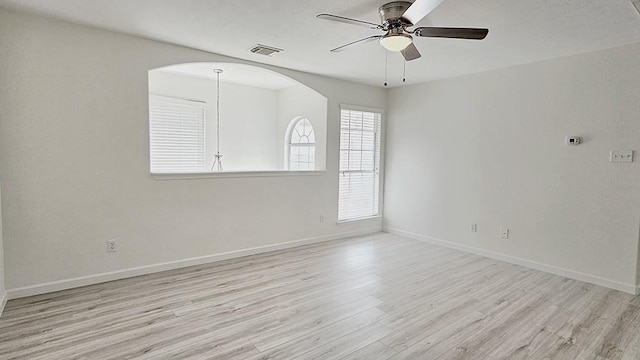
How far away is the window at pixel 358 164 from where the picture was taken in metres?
5.40

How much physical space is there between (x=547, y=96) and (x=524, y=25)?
142 centimetres

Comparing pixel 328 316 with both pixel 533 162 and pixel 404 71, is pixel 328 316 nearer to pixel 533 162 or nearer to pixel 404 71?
pixel 533 162

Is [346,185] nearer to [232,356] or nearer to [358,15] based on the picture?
[358,15]

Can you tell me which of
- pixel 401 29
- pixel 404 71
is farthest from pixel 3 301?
pixel 404 71

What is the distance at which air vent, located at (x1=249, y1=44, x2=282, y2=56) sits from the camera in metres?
3.61

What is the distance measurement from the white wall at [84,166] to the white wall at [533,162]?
3073mm

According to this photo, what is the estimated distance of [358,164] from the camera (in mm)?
5609

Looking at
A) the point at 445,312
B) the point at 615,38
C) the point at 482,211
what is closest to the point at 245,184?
the point at 445,312

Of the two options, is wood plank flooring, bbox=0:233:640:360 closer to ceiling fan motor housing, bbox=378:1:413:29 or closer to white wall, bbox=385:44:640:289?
white wall, bbox=385:44:640:289

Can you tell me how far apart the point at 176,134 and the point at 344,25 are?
3680 mm

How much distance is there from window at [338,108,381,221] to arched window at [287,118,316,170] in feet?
2.10

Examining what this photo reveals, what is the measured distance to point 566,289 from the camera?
345 centimetres

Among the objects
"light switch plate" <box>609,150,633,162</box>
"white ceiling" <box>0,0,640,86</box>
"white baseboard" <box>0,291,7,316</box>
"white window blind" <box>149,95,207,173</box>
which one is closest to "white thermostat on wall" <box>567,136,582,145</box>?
"light switch plate" <box>609,150,633,162</box>

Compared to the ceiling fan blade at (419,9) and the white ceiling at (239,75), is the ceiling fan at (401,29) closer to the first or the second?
the ceiling fan blade at (419,9)
